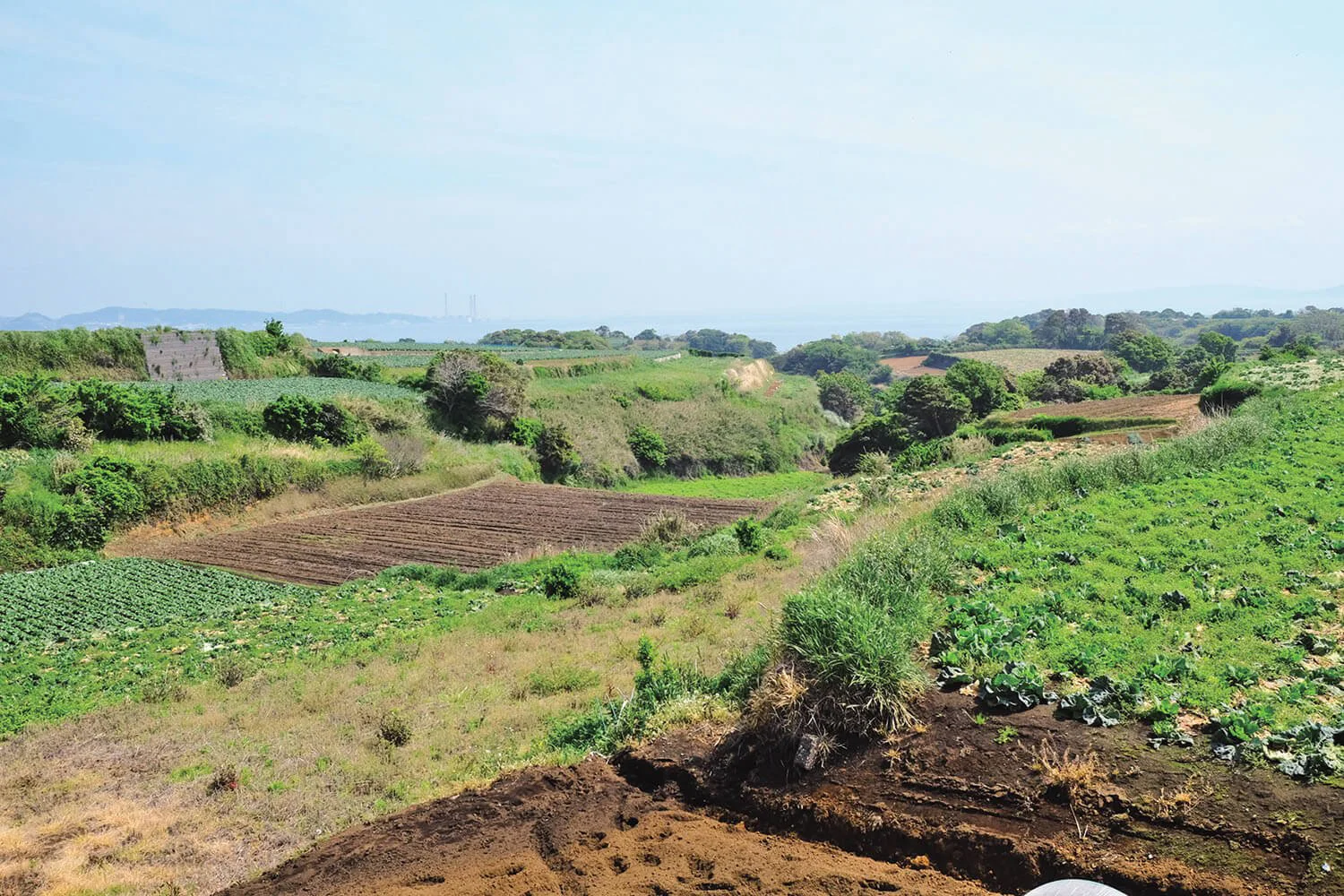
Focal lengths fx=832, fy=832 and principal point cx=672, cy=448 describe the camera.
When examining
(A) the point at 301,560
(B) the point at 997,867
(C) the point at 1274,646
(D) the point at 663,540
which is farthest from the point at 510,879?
(A) the point at 301,560

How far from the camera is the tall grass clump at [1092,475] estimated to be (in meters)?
14.4

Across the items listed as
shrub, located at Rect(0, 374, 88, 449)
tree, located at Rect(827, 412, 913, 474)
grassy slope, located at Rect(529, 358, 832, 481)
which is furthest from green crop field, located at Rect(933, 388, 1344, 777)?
grassy slope, located at Rect(529, 358, 832, 481)

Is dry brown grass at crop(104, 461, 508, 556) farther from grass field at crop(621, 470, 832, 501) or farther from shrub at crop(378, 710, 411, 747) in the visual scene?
shrub at crop(378, 710, 411, 747)

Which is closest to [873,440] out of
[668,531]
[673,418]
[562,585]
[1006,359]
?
[673,418]

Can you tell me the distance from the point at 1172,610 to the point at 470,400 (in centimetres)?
4447

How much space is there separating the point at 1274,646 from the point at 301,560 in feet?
85.0

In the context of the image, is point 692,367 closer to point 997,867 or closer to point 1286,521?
point 1286,521

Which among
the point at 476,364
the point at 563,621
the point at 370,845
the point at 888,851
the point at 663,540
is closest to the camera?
the point at 888,851

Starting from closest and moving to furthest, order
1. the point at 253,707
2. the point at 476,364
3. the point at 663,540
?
the point at 253,707 < the point at 663,540 < the point at 476,364

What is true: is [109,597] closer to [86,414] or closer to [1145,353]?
[86,414]

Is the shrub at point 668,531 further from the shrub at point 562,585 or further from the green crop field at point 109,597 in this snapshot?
the green crop field at point 109,597

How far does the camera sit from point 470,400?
163ft

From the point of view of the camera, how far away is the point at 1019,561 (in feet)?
36.6

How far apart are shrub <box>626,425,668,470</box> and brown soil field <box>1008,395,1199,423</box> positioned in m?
23.7
